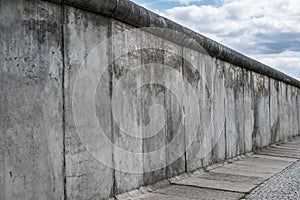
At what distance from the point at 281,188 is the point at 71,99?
2316mm

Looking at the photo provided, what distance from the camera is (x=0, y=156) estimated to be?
206cm

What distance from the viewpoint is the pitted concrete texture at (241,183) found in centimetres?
329

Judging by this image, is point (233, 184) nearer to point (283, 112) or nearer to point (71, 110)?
point (71, 110)

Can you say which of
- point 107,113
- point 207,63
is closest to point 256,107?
point 207,63

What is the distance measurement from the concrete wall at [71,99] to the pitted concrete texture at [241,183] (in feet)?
0.67

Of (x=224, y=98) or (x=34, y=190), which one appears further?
(x=224, y=98)

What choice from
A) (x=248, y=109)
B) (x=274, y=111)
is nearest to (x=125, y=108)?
(x=248, y=109)

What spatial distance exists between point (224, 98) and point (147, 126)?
2.33m

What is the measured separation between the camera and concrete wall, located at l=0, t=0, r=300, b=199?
2.16m

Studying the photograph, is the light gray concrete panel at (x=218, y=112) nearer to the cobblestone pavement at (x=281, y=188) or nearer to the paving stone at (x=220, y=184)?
the cobblestone pavement at (x=281, y=188)

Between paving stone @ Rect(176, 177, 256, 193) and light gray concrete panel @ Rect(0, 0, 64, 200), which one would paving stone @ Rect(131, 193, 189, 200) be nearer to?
paving stone @ Rect(176, 177, 256, 193)

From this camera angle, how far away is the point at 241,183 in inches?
152

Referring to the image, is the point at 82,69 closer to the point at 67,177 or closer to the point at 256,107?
the point at 67,177

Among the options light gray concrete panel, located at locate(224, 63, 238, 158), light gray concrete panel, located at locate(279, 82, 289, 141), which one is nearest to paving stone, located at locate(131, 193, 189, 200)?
light gray concrete panel, located at locate(224, 63, 238, 158)
